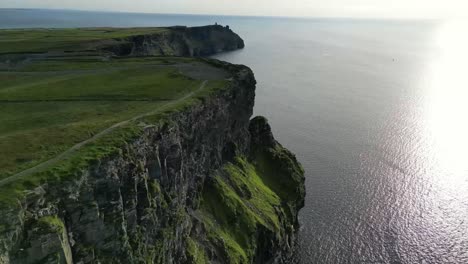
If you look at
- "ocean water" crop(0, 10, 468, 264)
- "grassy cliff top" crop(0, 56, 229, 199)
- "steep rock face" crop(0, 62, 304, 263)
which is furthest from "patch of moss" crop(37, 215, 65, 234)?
"ocean water" crop(0, 10, 468, 264)

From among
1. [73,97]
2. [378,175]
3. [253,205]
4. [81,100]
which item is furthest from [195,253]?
[378,175]

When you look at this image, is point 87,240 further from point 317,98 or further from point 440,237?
point 317,98

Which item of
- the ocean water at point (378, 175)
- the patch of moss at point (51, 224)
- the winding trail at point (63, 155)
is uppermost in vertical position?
the winding trail at point (63, 155)

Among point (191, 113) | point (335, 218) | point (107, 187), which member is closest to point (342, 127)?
point (335, 218)

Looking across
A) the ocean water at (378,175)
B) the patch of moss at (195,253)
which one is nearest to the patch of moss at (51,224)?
the patch of moss at (195,253)

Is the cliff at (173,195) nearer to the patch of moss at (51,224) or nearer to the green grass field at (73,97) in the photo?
the patch of moss at (51,224)

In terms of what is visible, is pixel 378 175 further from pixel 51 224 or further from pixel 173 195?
pixel 51 224

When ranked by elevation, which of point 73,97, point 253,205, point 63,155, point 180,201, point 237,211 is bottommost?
point 253,205
